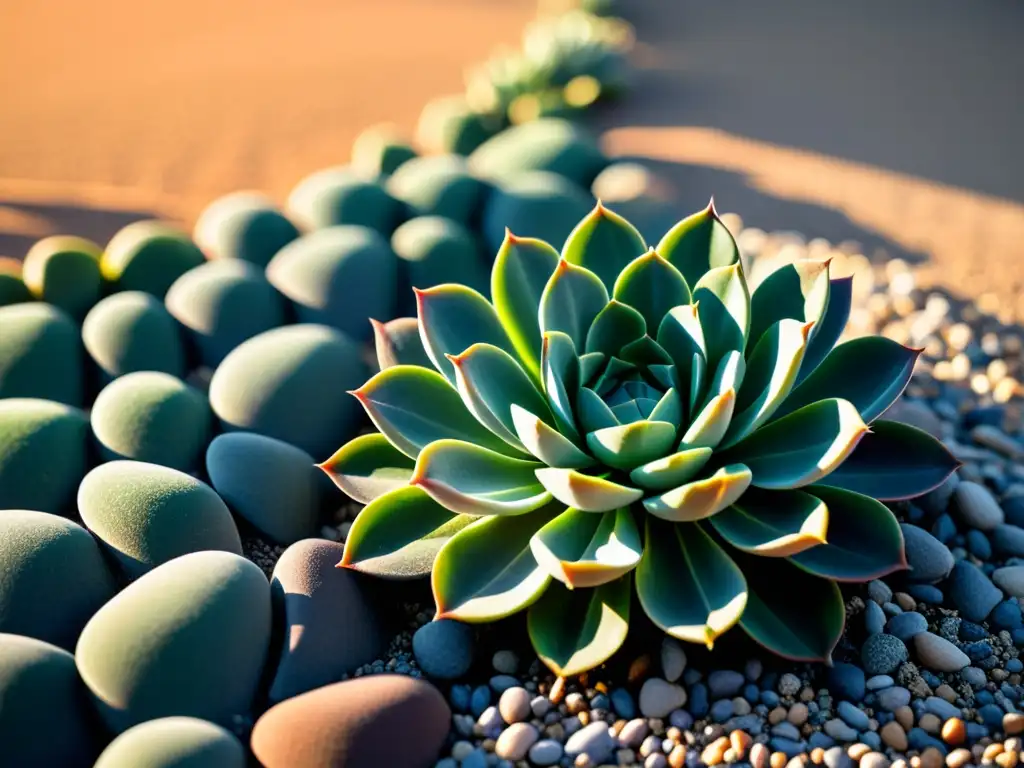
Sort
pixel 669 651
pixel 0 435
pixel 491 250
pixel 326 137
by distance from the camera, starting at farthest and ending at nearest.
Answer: pixel 326 137 → pixel 491 250 → pixel 0 435 → pixel 669 651

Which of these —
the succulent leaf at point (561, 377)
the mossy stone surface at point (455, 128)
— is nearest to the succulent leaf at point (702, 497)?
the succulent leaf at point (561, 377)

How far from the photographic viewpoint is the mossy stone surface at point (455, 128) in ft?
11.9

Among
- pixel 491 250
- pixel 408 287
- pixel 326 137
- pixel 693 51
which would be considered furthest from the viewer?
pixel 693 51

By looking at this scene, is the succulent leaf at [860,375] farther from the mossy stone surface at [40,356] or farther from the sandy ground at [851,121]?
the mossy stone surface at [40,356]

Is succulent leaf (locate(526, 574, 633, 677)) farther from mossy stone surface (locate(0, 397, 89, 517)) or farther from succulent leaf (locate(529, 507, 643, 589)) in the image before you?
mossy stone surface (locate(0, 397, 89, 517))

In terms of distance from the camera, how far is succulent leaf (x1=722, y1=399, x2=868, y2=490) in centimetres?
153

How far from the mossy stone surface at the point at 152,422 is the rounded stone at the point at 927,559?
5.04 feet

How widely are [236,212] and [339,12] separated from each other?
9.88 feet

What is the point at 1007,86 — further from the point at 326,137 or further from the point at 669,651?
the point at 669,651

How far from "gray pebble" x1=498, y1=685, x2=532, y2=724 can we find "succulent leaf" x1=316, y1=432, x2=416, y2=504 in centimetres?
47

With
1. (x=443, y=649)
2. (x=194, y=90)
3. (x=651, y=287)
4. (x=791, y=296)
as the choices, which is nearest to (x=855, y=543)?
(x=791, y=296)

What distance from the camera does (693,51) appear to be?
477 centimetres

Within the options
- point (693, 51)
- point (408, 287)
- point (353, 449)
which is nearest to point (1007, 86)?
Result: point (693, 51)

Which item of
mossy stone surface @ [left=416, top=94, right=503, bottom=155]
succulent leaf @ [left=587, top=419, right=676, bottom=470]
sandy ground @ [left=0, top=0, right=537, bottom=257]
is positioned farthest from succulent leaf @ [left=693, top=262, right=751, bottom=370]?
sandy ground @ [left=0, top=0, right=537, bottom=257]
